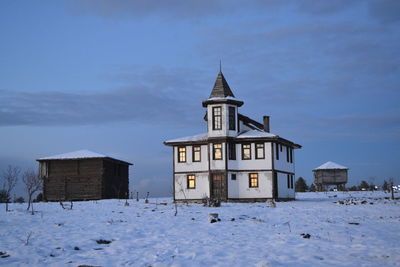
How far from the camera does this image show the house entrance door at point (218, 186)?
38625 mm

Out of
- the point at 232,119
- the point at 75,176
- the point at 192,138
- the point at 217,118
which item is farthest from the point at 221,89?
the point at 75,176

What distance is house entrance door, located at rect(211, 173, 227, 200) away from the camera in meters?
38.6

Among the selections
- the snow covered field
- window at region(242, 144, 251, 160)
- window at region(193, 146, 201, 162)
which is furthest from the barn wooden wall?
the snow covered field

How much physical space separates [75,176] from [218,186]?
1556cm

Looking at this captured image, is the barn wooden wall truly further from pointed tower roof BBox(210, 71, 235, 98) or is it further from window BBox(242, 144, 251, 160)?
window BBox(242, 144, 251, 160)

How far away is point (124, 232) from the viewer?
1697cm

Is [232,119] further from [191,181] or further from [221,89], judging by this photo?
[191,181]

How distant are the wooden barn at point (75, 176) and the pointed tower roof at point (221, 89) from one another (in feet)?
42.6

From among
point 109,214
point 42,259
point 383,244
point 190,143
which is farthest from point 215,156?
point 42,259

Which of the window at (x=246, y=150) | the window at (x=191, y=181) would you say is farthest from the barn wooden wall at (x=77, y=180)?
the window at (x=246, y=150)

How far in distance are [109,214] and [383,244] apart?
14.0 m

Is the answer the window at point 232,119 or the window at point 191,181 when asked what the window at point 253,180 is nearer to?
the window at point 232,119

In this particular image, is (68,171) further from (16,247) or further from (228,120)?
(16,247)

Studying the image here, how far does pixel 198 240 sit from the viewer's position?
15.4 m
